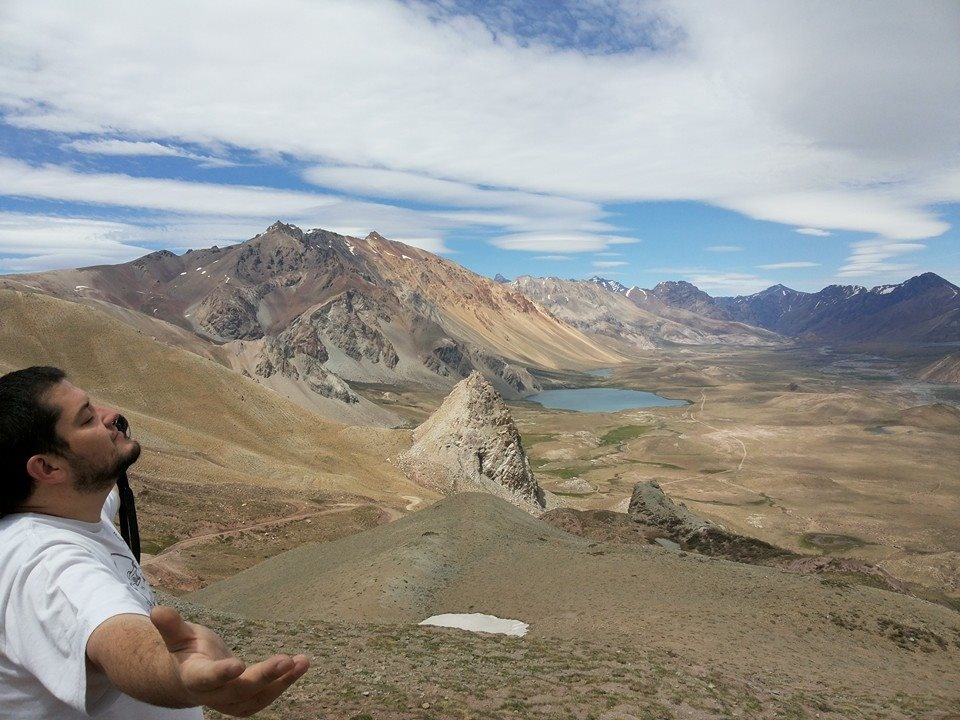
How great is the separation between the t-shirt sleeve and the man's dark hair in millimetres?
629

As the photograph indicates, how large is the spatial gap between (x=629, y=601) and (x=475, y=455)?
41999 millimetres

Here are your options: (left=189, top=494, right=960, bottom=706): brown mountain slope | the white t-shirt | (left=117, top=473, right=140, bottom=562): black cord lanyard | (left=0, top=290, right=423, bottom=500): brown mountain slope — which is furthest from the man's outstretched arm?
(left=0, top=290, right=423, bottom=500): brown mountain slope

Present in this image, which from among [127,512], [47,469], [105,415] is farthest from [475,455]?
[47,469]

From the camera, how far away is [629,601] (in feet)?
84.1

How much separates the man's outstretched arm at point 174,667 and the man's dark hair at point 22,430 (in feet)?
4.19

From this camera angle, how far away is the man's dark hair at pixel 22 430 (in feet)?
12.4

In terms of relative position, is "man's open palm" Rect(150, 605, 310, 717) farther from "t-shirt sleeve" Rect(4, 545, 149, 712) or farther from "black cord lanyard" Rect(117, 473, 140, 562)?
"black cord lanyard" Rect(117, 473, 140, 562)

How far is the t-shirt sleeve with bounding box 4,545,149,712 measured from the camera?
3.21 metres

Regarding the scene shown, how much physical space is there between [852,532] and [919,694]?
68.9m

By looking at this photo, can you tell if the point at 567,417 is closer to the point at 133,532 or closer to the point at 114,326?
the point at 114,326

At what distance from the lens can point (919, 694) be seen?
19.3 meters

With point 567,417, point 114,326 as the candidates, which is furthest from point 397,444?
point 567,417

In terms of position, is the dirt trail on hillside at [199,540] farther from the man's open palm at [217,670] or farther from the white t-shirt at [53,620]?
the man's open palm at [217,670]

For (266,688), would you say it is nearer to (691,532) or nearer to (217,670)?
(217,670)
